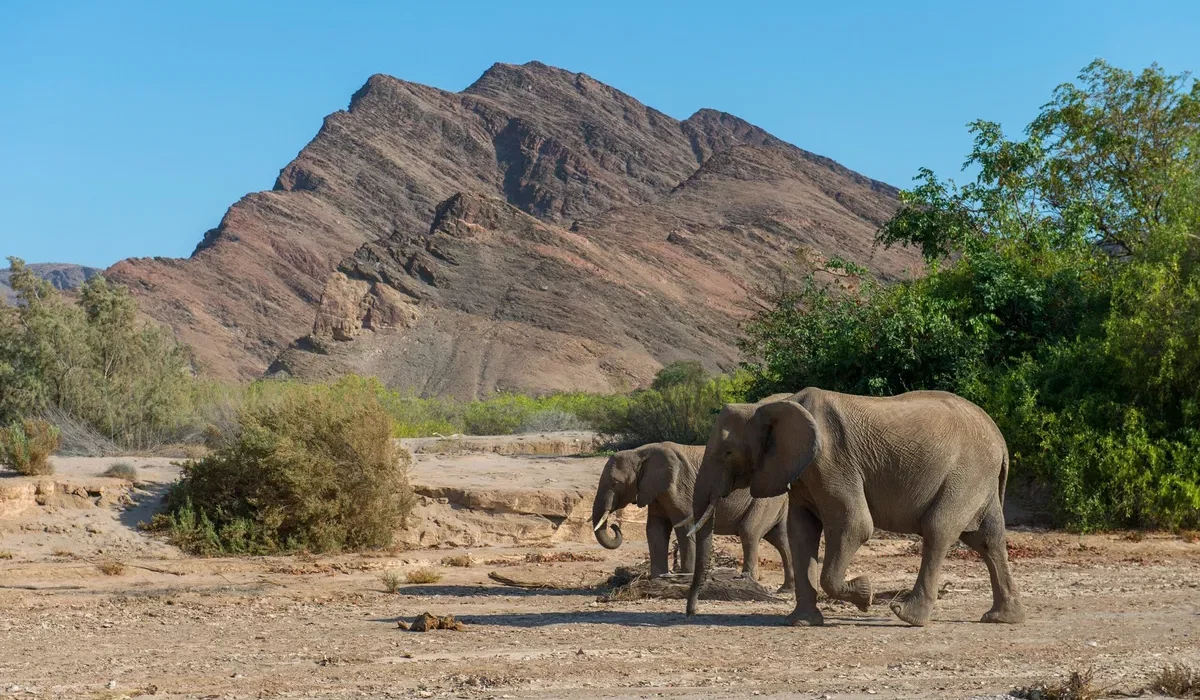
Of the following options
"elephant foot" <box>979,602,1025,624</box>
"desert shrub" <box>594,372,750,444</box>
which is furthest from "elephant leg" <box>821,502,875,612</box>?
"desert shrub" <box>594,372,750,444</box>

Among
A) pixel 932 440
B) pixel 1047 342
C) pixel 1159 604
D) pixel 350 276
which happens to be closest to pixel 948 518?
pixel 932 440

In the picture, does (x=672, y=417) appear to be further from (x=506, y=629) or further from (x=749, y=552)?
(x=506, y=629)

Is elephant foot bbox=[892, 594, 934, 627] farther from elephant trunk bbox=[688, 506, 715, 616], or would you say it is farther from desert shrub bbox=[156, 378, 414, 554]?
desert shrub bbox=[156, 378, 414, 554]

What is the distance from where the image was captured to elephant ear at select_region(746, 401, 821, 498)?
1038 cm

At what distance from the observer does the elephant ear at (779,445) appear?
1038cm

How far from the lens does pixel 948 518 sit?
420 inches

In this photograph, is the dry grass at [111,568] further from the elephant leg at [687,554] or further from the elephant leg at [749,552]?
the elephant leg at [749,552]

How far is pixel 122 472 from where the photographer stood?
61.7 feet

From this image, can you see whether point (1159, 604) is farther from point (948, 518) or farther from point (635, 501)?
point (635, 501)

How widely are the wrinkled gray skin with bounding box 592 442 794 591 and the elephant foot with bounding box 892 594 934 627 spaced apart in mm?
2676

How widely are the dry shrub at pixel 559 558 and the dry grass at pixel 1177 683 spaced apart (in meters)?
9.95

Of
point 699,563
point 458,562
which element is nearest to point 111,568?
point 458,562

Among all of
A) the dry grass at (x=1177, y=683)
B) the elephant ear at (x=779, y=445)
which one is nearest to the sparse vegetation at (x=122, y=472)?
the elephant ear at (x=779, y=445)

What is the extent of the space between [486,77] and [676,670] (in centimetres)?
18063
